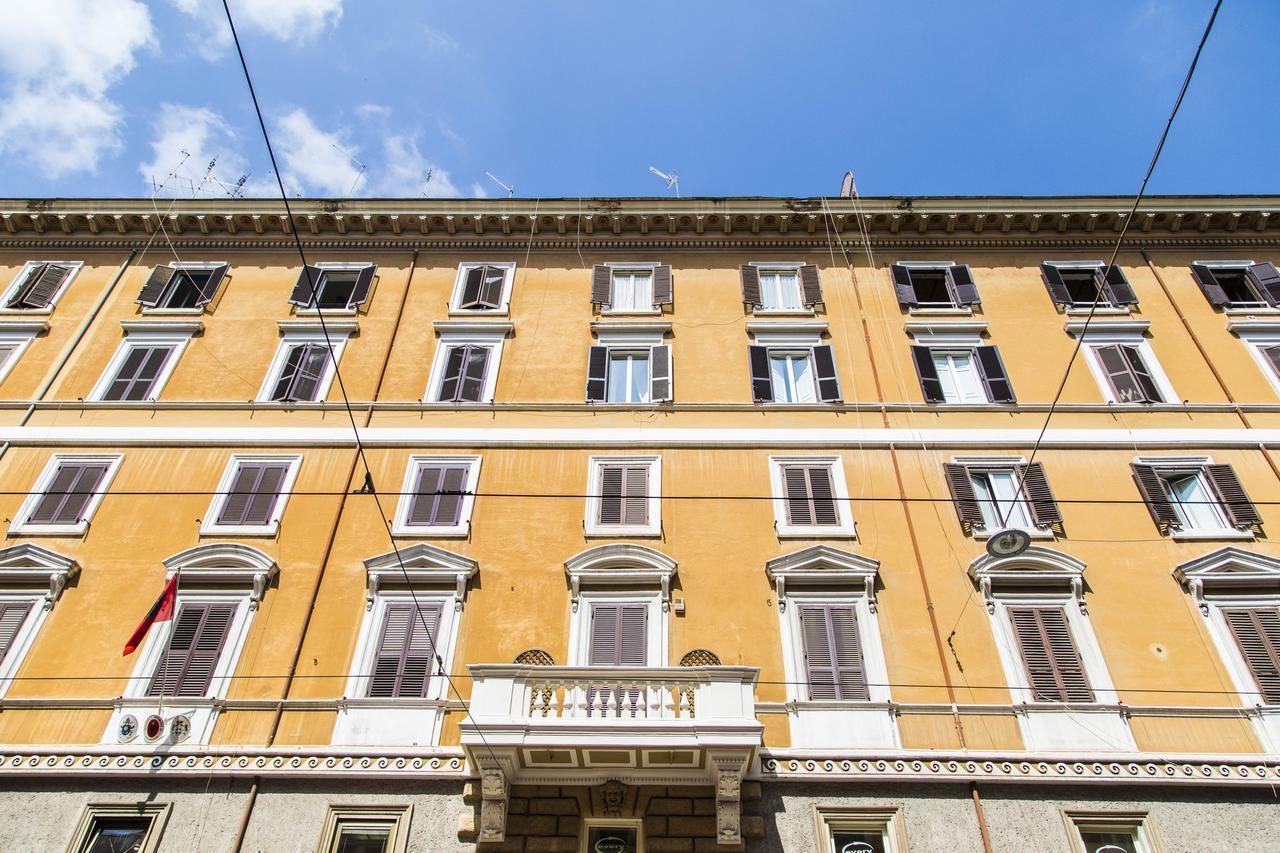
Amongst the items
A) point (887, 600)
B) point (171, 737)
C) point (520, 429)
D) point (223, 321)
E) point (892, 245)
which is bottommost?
point (171, 737)

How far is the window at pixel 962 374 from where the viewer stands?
19375mm

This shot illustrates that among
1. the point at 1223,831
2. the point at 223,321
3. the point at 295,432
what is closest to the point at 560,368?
the point at 295,432

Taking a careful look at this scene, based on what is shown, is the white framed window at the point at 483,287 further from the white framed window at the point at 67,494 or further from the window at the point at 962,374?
the window at the point at 962,374

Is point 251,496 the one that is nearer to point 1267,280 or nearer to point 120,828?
point 120,828

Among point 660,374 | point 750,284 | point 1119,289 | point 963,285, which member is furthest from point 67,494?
point 1119,289

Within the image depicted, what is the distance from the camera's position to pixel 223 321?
69.8 feet

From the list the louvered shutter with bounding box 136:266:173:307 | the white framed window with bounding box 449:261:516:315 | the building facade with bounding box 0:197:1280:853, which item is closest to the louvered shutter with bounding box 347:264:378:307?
the building facade with bounding box 0:197:1280:853

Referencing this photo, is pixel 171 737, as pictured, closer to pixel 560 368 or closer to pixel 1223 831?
pixel 560 368

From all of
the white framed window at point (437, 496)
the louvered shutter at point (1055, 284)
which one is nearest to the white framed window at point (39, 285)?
the white framed window at point (437, 496)

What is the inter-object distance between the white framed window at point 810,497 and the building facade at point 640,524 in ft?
0.25

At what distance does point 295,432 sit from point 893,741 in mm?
12550

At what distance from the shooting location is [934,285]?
883 inches

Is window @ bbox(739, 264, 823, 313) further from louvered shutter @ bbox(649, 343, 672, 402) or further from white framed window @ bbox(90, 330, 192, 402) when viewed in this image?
white framed window @ bbox(90, 330, 192, 402)

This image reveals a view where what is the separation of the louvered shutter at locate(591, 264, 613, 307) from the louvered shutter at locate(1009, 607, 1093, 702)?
439 inches
